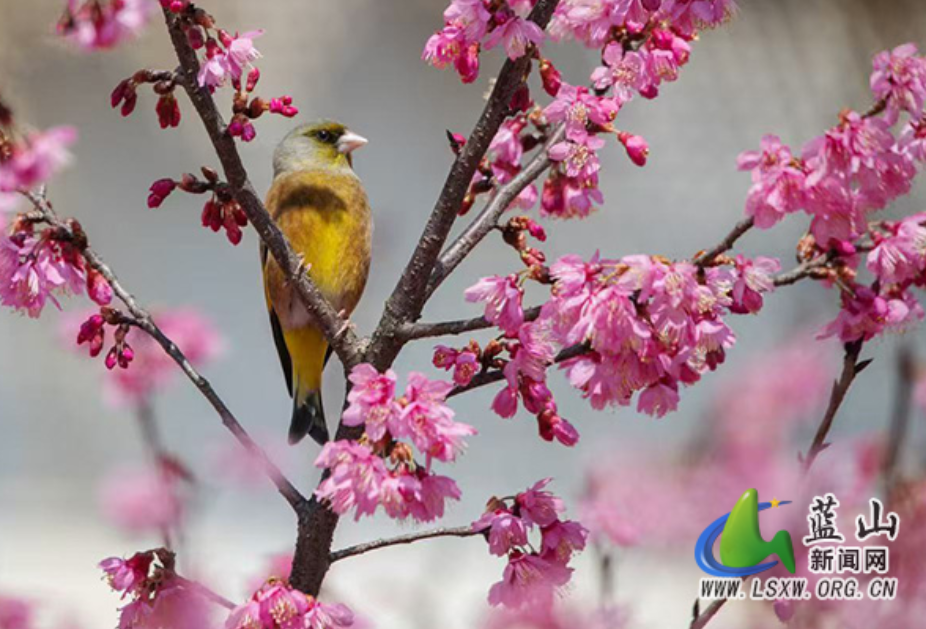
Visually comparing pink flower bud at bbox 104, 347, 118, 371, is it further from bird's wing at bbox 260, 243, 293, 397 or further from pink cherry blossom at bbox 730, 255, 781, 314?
bird's wing at bbox 260, 243, 293, 397

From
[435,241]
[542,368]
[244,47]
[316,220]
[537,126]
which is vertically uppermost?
[316,220]

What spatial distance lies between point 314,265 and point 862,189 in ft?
3.11

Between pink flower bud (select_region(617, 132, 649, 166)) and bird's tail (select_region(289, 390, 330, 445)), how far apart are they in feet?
2.31

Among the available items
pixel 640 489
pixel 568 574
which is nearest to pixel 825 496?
pixel 640 489

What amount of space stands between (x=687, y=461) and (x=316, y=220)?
0.76m

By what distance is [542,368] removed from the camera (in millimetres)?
1110

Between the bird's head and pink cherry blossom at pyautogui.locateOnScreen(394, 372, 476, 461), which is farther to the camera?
the bird's head

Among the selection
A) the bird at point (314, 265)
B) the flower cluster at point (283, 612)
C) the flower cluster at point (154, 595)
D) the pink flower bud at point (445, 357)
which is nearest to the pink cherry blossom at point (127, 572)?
the flower cluster at point (154, 595)

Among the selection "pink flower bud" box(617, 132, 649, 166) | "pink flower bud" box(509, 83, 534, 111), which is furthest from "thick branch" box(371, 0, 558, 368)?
"pink flower bud" box(617, 132, 649, 166)

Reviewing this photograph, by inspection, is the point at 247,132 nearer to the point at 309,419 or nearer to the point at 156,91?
the point at 156,91

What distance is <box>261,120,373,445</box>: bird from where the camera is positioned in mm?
1865

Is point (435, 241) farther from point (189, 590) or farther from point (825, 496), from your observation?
point (825, 496)

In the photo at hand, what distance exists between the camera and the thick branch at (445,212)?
112 centimetres

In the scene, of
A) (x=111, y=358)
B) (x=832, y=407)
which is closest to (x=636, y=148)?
(x=832, y=407)
